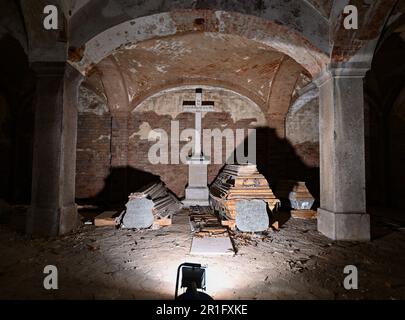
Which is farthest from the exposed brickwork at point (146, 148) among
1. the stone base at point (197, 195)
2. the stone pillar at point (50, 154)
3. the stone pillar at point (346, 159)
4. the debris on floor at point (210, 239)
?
the stone pillar at point (346, 159)

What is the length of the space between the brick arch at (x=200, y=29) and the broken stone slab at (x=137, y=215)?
8.46 ft

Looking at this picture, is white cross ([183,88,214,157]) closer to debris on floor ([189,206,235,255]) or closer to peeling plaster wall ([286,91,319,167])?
peeling plaster wall ([286,91,319,167])

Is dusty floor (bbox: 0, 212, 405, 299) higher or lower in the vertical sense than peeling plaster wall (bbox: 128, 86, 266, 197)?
lower

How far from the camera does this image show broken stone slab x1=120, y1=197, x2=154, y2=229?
15.3 ft

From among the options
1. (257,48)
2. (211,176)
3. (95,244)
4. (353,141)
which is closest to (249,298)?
(95,244)

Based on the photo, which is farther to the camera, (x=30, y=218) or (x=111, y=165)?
(x=111, y=165)

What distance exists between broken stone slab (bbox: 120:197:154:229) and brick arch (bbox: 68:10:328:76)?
8.46 feet

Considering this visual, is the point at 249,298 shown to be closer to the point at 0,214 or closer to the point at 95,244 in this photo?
the point at 95,244

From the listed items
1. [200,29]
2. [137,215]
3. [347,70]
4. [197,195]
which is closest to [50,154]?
[137,215]

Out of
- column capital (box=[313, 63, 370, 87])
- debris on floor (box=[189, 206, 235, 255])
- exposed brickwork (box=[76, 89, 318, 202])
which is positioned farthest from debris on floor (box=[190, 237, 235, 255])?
exposed brickwork (box=[76, 89, 318, 202])

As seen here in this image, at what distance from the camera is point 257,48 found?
6000 millimetres

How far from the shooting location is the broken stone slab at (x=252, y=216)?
4367 millimetres
